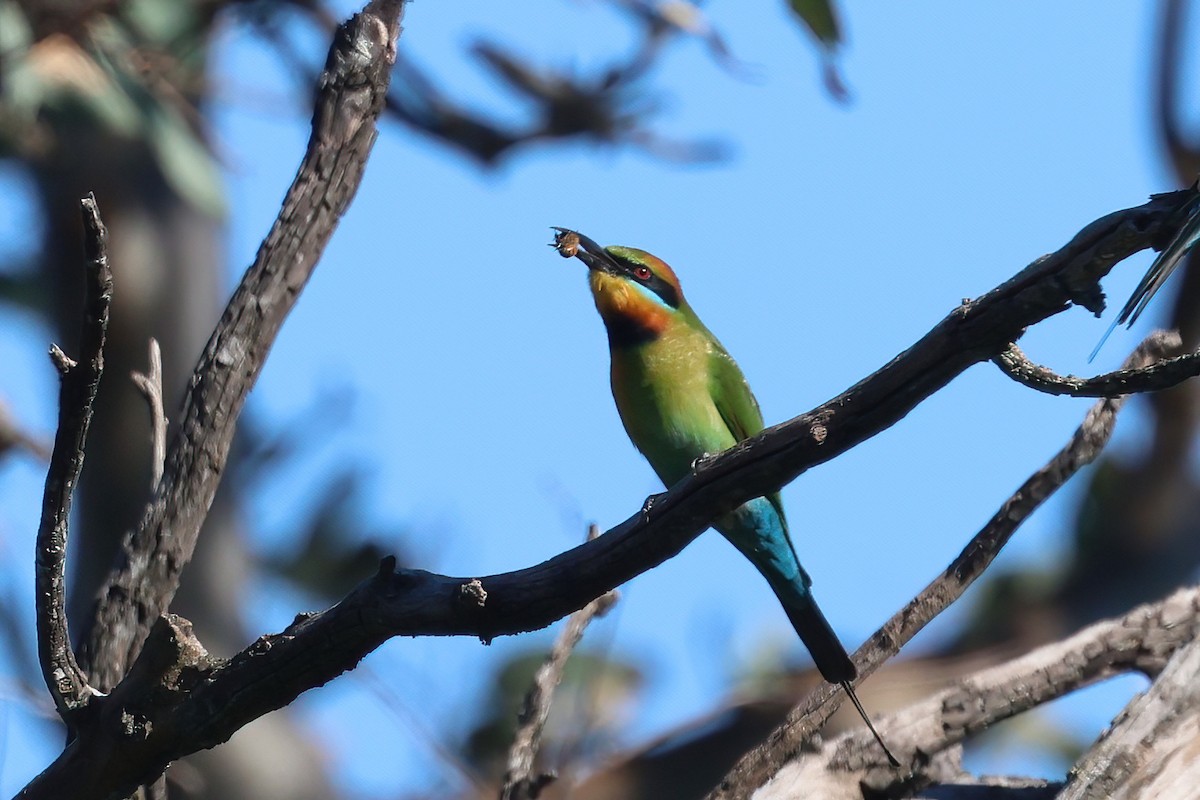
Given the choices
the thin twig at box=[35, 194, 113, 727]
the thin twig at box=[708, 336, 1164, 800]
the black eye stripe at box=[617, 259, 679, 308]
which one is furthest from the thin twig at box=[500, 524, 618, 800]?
the black eye stripe at box=[617, 259, 679, 308]

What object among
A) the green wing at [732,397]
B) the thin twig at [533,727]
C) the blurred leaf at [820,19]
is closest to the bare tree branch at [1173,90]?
the green wing at [732,397]

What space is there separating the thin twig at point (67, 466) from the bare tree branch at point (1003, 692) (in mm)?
1224

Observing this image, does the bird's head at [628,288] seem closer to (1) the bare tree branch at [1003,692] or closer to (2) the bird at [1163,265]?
(1) the bare tree branch at [1003,692]

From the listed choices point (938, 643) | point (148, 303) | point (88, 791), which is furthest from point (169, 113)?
point (938, 643)

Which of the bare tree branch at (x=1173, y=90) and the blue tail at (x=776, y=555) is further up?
the bare tree branch at (x=1173, y=90)

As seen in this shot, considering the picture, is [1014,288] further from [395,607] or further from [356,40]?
[356,40]

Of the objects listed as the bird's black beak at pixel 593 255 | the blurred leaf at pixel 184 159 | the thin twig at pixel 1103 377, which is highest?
the blurred leaf at pixel 184 159

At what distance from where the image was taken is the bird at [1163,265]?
156cm

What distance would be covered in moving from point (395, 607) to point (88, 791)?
441mm

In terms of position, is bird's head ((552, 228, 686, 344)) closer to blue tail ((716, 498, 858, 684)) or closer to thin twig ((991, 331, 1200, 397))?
blue tail ((716, 498, 858, 684))

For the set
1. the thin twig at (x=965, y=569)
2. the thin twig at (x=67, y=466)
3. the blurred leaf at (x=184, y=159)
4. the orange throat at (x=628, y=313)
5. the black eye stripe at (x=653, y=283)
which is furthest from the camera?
the blurred leaf at (x=184, y=159)

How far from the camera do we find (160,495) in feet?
6.61

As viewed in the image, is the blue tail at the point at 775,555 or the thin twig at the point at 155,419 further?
the blue tail at the point at 775,555

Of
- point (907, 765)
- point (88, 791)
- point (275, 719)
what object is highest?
point (275, 719)
